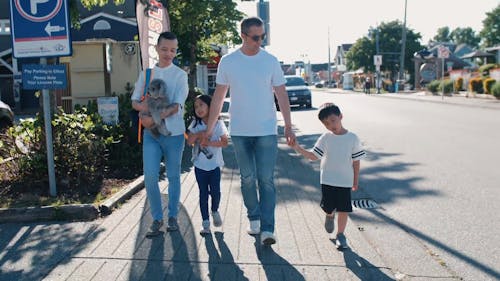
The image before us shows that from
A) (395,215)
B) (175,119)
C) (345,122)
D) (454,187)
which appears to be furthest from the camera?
A: (345,122)

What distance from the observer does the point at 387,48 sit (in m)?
71.0

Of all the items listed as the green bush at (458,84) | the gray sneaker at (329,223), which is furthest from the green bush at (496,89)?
the gray sneaker at (329,223)

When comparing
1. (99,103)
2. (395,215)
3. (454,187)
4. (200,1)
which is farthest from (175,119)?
(200,1)

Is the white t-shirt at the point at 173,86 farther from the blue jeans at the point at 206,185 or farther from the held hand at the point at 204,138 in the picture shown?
the blue jeans at the point at 206,185

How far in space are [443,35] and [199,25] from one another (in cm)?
14835

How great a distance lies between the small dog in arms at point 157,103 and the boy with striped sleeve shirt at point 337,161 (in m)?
1.19

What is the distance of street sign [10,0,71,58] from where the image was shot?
5.85 m

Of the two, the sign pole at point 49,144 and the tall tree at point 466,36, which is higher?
the tall tree at point 466,36

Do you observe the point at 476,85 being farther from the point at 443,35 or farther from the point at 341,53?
the point at 443,35

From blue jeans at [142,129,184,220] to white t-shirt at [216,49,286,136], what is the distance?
2.22 feet

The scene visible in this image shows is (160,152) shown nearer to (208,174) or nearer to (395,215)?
(208,174)

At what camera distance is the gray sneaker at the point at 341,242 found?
175 inches

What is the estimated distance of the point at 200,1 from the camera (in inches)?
615

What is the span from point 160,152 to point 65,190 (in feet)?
6.49
